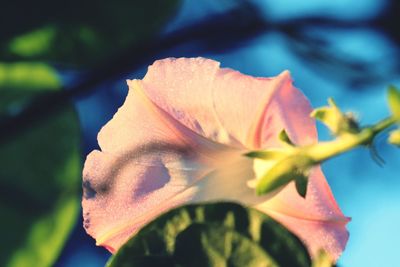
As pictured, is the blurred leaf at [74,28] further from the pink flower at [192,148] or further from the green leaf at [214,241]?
the green leaf at [214,241]

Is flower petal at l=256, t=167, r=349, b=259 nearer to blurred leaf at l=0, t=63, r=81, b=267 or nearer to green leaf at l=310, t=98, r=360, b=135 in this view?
green leaf at l=310, t=98, r=360, b=135

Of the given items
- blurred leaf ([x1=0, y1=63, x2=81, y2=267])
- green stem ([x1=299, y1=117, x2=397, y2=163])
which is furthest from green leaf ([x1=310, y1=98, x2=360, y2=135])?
blurred leaf ([x1=0, y1=63, x2=81, y2=267])

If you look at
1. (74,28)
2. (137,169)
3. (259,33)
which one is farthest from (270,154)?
(259,33)

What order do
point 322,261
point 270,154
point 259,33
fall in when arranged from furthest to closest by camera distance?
point 259,33, point 270,154, point 322,261

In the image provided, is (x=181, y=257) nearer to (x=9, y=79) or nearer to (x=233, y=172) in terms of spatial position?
(x=233, y=172)

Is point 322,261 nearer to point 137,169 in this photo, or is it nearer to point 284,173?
point 284,173

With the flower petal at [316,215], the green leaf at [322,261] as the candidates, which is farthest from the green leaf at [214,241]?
the flower petal at [316,215]

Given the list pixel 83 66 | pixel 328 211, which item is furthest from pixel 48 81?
pixel 328 211
